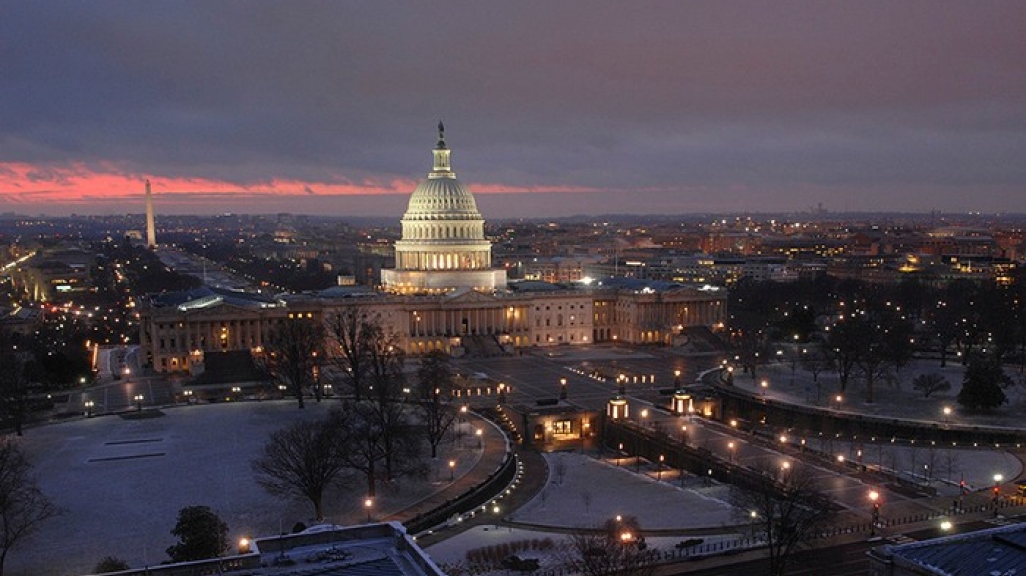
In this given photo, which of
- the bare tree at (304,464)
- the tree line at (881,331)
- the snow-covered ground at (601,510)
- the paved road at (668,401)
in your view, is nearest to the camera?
the snow-covered ground at (601,510)

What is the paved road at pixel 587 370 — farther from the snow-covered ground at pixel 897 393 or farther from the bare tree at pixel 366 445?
the bare tree at pixel 366 445

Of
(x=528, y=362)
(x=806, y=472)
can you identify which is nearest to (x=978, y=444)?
(x=806, y=472)

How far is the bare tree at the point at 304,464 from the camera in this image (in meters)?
47.3

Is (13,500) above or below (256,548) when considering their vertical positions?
below

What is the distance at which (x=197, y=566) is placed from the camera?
→ 2788 centimetres

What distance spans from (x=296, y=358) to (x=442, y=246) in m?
62.8

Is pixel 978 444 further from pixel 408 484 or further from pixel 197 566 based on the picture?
pixel 197 566

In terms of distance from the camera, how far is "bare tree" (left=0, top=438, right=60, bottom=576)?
4350cm

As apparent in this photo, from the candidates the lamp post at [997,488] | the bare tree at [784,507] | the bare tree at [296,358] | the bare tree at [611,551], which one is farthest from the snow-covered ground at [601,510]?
the bare tree at [296,358]

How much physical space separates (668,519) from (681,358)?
202 ft

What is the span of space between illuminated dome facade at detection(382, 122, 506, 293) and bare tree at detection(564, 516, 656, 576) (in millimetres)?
89317

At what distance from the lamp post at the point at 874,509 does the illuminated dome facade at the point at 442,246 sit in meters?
87.5

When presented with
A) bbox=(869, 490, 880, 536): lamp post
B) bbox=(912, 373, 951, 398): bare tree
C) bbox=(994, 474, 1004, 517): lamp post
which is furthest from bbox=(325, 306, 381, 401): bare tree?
bbox=(912, 373, 951, 398): bare tree

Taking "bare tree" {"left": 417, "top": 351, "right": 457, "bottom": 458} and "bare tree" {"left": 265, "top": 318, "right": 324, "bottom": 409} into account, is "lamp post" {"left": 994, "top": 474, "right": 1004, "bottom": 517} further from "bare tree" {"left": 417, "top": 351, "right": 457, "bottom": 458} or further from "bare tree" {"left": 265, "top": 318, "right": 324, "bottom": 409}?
"bare tree" {"left": 265, "top": 318, "right": 324, "bottom": 409}
